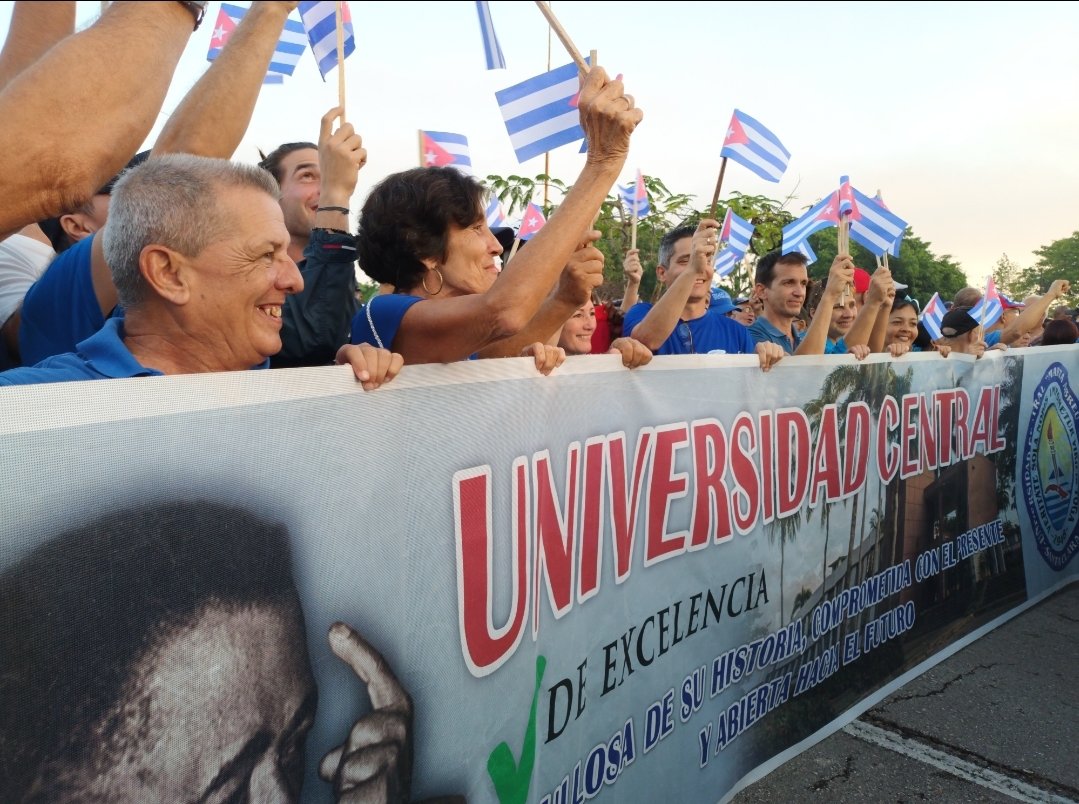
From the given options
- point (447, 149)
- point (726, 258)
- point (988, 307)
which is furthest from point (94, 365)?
point (726, 258)

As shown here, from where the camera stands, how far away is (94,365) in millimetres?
1541

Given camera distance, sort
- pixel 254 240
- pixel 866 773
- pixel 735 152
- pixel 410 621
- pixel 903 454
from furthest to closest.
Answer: pixel 735 152 < pixel 903 454 < pixel 866 773 < pixel 410 621 < pixel 254 240

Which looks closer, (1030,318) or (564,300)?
(564,300)

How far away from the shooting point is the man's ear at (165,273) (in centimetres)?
Answer: 160

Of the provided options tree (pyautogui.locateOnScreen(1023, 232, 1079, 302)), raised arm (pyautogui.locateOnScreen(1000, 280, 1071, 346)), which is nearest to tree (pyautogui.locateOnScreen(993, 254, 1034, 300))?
tree (pyautogui.locateOnScreen(1023, 232, 1079, 302))

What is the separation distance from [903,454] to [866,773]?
154 centimetres

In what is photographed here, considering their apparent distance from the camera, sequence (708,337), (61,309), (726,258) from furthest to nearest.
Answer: (726,258) → (708,337) → (61,309)

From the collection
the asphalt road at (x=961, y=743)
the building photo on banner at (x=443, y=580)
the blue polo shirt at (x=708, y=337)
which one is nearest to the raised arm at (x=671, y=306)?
the blue polo shirt at (x=708, y=337)

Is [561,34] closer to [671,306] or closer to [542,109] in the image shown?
[542,109]

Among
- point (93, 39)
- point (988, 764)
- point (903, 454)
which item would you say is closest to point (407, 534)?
point (93, 39)

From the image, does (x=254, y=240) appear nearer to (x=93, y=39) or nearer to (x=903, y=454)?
(x=93, y=39)

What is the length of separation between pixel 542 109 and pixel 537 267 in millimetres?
1153

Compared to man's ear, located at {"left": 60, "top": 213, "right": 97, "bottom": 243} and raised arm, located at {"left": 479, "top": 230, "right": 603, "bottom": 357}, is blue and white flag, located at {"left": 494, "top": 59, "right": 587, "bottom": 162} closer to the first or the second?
raised arm, located at {"left": 479, "top": 230, "right": 603, "bottom": 357}

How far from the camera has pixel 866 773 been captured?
335 cm
